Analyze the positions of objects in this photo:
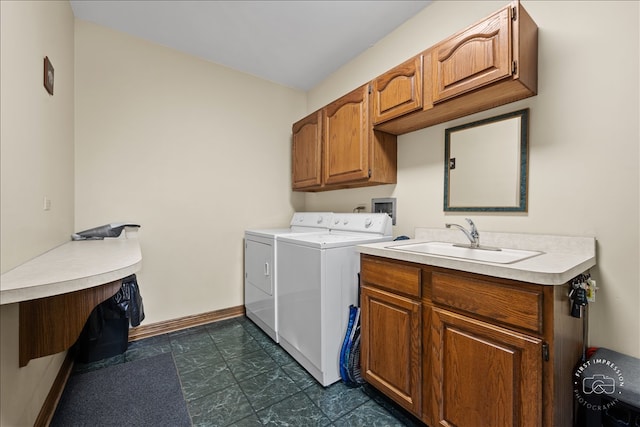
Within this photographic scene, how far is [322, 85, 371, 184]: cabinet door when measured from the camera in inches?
86.2

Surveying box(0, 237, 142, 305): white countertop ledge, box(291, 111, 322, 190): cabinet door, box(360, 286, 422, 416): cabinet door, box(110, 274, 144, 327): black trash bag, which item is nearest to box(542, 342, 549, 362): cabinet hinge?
box(360, 286, 422, 416): cabinet door

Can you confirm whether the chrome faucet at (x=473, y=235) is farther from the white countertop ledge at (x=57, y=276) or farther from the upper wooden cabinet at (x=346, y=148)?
the white countertop ledge at (x=57, y=276)

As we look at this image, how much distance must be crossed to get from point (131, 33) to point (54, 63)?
0.92m

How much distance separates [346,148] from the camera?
7.75 feet

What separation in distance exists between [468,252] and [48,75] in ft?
8.24

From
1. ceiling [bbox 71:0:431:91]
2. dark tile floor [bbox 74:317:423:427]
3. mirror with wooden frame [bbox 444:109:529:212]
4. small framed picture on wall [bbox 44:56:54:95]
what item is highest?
ceiling [bbox 71:0:431:91]

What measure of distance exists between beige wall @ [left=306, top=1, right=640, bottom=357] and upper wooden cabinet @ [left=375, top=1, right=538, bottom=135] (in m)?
0.12

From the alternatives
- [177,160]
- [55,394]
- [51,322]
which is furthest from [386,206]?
[55,394]

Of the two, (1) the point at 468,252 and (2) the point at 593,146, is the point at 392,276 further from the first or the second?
(2) the point at 593,146

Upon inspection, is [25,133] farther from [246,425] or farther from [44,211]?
[246,425]

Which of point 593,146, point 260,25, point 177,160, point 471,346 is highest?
point 260,25

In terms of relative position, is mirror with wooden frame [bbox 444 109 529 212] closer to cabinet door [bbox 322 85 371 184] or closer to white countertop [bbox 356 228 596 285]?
white countertop [bbox 356 228 596 285]

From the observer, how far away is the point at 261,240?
2.50 meters

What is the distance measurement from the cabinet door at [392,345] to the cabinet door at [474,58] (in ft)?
3.94
